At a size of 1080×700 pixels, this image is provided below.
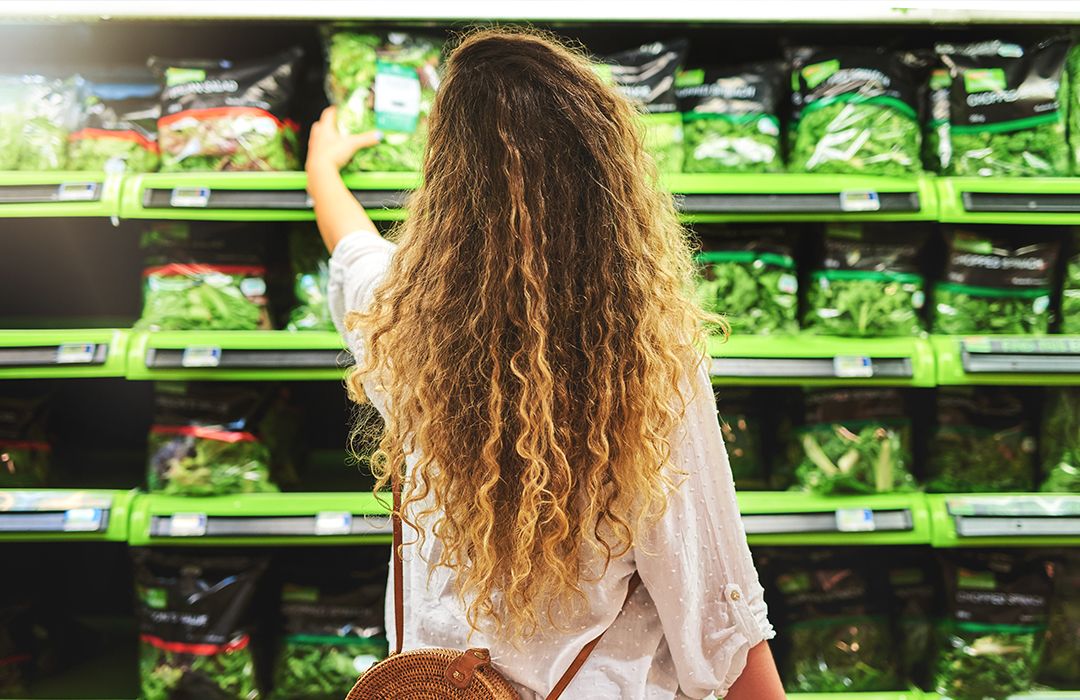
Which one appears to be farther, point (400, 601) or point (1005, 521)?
point (1005, 521)

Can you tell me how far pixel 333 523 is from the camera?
1.98 metres

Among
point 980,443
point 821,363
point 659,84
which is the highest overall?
Answer: point 659,84

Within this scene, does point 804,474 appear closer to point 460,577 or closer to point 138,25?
point 460,577

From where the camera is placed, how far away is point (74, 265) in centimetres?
241

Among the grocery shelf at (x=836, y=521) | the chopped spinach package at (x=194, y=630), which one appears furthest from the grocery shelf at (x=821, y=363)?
the chopped spinach package at (x=194, y=630)

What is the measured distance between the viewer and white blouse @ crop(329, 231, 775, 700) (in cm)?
98

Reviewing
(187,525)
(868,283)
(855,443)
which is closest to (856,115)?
(868,283)

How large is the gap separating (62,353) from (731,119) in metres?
1.72

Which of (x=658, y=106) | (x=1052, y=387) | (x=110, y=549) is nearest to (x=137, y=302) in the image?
(x=110, y=549)

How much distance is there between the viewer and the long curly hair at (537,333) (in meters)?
0.92

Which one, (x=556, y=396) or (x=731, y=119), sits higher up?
(x=731, y=119)

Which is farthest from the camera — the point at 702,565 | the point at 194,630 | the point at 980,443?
the point at 980,443

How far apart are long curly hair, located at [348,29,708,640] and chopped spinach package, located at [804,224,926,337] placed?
1254mm

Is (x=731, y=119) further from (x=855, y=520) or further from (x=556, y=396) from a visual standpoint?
(x=556, y=396)
